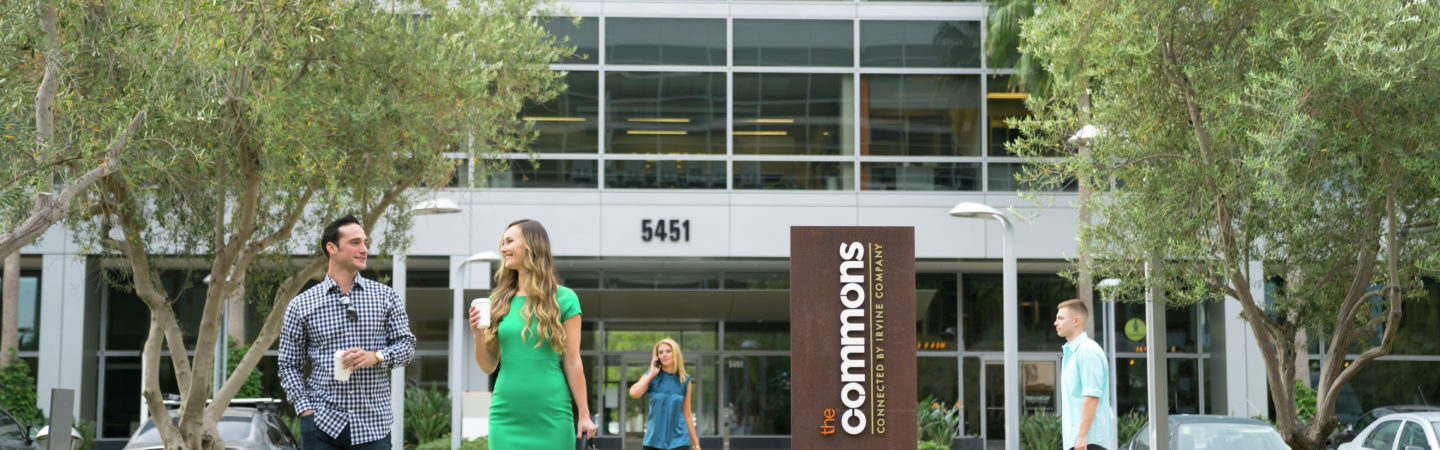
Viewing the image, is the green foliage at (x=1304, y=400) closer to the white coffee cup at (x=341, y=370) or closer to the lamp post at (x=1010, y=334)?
the lamp post at (x=1010, y=334)

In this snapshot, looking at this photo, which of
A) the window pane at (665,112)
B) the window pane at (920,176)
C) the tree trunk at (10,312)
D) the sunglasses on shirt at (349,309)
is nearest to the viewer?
the sunglasses on shirt at (349,309)

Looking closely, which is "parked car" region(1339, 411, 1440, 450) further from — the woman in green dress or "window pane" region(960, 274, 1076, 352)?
the woman in green dress

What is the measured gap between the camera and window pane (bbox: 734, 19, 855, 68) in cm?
2433

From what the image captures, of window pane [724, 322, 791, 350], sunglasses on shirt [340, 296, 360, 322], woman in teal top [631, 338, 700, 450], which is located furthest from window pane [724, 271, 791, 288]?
sunglasses on shirt [340, 296, 360, 322]

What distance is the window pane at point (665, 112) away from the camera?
24188 mm

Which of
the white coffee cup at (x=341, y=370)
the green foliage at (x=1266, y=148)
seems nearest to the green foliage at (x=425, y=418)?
the green foliage at (x=1266, y=148)

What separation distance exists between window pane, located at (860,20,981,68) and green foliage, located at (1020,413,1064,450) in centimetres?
632

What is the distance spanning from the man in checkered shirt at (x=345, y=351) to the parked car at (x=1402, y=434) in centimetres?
1116

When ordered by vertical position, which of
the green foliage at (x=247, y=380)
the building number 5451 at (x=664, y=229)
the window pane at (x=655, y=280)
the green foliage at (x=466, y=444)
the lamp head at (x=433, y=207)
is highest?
the building number 5451 at (x=664, y=229)

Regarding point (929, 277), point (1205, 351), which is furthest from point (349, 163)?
point (1205, 351)

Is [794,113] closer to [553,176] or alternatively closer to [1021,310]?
[553,176]

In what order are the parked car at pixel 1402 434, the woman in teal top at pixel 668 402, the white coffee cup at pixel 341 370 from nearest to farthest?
1. the white coffee cup at pixel 341 370
2. the woman in teal top at pixel 668 402
3. the parked car at pixel 1402 434

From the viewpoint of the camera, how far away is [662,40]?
24250 mm

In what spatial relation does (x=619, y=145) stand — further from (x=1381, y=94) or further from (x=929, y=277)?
(x=1381, y=94)
